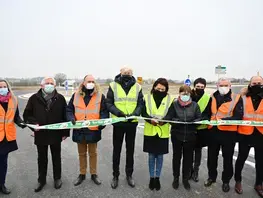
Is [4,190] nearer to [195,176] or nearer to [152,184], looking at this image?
[152,184]

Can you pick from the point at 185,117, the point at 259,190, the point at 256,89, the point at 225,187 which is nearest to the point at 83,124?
the point at 185,117

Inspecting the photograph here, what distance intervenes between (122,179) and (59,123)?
67.5 inches

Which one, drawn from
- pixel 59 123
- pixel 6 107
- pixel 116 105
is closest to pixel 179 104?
pixel 116 105

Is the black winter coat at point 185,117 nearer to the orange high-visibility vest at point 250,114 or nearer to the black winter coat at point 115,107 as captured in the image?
the black winter coat at point 115,107

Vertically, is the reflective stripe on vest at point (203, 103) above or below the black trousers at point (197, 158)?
above

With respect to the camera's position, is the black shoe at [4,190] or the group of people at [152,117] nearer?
the black shoe at [4,190]

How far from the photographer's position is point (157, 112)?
4129mm

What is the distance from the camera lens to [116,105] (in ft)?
14.0

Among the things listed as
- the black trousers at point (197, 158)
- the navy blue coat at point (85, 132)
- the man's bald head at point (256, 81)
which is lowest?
the black trousers at point (197, 158)

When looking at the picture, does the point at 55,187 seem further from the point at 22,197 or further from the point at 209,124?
the point at 209,124

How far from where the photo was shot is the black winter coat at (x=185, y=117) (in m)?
4.10

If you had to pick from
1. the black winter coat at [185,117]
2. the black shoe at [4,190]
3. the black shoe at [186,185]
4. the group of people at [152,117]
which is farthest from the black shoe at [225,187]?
the black shoe at [4,190]

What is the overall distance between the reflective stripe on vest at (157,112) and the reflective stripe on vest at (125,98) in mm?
237

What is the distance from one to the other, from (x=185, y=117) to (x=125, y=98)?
117cm
